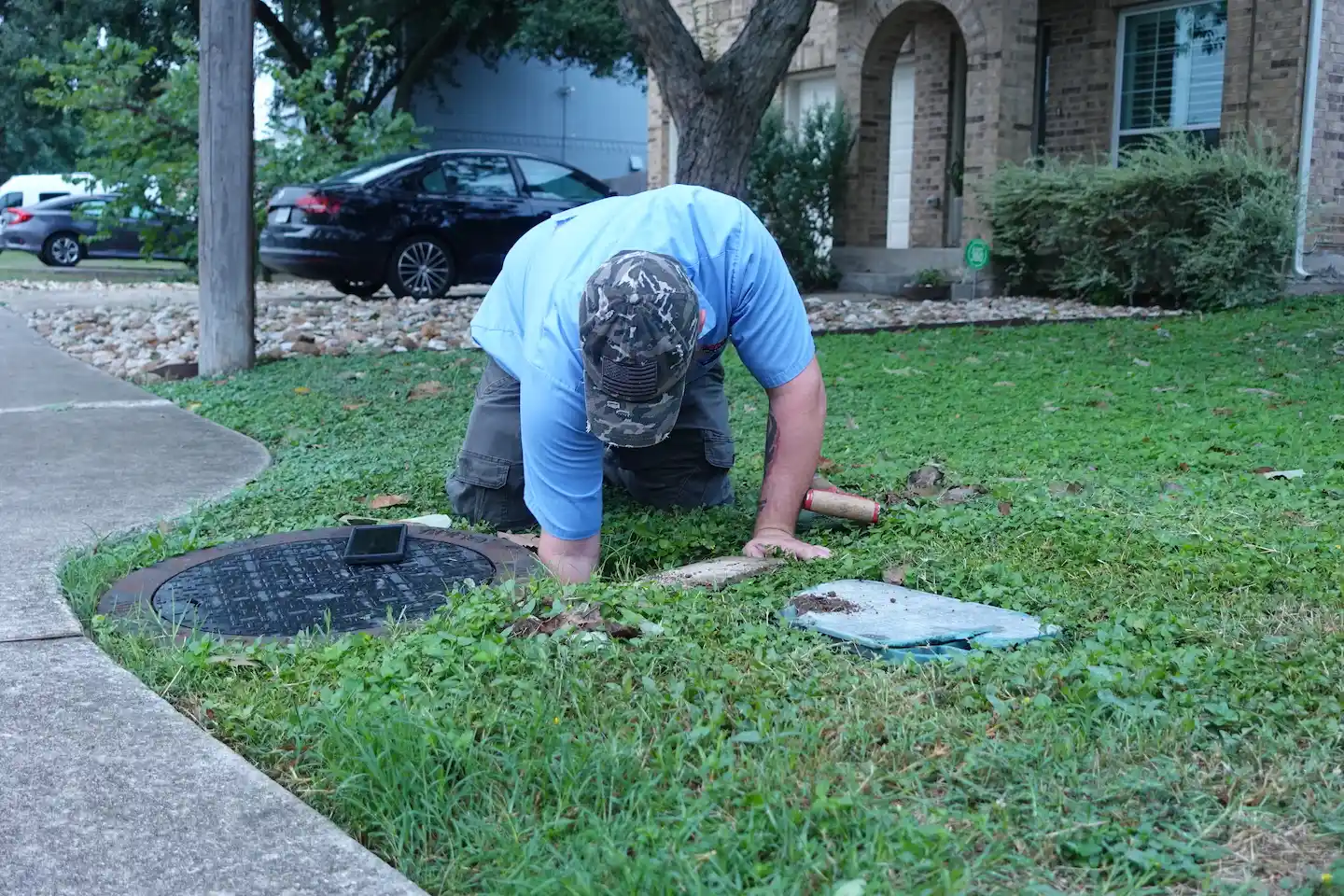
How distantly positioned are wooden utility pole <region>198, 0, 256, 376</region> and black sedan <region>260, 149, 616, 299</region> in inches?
174

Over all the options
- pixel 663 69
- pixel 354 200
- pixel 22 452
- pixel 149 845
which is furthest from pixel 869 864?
pixel 354 200

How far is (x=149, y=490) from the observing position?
4.64m

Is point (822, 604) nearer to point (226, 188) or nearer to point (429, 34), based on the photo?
point (226, 188)

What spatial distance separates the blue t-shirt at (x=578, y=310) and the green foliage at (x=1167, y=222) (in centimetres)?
847

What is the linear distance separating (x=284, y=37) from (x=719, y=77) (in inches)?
704

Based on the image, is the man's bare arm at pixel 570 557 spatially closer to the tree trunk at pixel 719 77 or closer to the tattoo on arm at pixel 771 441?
the tattoo on arm at pixel 771 441

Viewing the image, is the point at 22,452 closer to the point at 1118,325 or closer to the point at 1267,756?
the point at 1267,756

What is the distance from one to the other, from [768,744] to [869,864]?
0.40m

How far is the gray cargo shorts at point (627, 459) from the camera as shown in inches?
158

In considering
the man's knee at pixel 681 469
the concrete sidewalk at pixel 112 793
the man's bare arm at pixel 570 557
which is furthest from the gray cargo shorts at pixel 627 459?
the concrete sidewalk at pixel 112 793

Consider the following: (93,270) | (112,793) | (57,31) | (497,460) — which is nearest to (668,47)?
(497,460)

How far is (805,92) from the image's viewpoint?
56.7 ft

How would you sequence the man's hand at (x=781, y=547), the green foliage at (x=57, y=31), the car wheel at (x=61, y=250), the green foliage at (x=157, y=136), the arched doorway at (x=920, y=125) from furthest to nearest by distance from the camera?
the green foliage at (x=57, y=31) → the car wheel at (x=61, y=250) → the arched doorway at (x=920, y=125) → the green foliage at (x=157, y=136) → the man's hand at (x=781, y=547)

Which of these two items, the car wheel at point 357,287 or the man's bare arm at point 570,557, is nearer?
the man's bare arm at point 570,557
